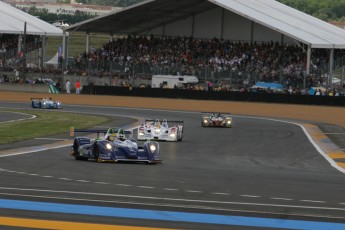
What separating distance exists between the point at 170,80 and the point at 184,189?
48155mm

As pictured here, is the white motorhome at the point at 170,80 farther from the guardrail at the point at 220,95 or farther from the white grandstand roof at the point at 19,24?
the white grandstand roof at the point at 19,24

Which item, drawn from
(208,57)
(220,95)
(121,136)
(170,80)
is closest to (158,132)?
(121,136)

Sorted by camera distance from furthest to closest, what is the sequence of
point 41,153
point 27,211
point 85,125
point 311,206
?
point 85,125
point 41,153
point 311,206
point 27,211

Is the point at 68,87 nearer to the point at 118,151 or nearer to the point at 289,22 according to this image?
the point at 289,22

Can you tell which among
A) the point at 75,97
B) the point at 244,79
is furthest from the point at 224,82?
the point at 75,97

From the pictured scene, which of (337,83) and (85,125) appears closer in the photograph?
(85,125)

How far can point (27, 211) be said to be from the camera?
11969 mm

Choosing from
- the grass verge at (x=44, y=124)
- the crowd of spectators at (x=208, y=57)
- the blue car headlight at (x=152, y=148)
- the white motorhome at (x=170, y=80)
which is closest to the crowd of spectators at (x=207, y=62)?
the crowd of spectators at (x=208, y=57)

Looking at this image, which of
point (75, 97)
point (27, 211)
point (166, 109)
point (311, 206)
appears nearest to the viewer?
point (27, 211)

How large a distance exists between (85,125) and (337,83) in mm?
28984

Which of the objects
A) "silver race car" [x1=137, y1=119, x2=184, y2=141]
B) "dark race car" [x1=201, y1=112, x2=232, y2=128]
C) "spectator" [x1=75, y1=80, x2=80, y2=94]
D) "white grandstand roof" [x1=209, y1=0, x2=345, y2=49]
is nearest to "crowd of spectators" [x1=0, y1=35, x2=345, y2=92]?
"white grandstand roof" [x1=209, y1=0, x2=345, y2=49]

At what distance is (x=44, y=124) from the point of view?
36.5 meters

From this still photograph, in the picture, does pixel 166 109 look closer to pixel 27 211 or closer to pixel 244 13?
pixel 244 13

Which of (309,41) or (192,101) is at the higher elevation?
(309,41)
